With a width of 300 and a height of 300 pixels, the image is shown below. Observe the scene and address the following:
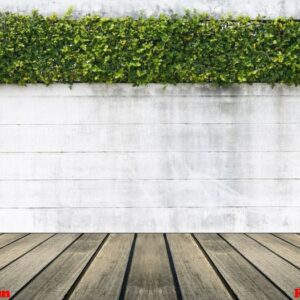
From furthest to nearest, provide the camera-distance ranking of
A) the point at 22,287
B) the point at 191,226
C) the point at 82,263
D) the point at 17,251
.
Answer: the point at 191,226 → the point at 17,251 → the point at 82,263 → the point at 22,287

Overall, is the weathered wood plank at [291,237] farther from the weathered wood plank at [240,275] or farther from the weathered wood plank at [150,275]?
the weathered wood plank at [150,275]

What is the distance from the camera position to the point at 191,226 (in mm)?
4355

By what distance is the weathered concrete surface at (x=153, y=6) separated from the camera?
4.56 m

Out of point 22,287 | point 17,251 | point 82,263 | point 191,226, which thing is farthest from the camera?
point 191,226

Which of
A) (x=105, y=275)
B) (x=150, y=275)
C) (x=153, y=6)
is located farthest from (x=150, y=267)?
(x=153, y=6)

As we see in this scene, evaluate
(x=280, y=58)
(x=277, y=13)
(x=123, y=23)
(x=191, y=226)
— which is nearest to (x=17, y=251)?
(x=191, y=226)

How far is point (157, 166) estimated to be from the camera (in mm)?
4387

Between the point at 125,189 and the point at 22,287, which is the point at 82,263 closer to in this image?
the point at 22,287

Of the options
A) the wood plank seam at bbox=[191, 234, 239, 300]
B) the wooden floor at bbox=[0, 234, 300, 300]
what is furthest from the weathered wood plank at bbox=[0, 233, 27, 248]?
the wood plank seam at bbox=[191, 234, 239, 300]

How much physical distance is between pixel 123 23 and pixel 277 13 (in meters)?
1.78

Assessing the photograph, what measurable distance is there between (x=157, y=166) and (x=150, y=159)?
11 centimetres

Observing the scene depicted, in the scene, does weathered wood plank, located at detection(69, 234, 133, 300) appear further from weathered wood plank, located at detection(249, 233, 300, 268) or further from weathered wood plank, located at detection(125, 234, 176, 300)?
weathered wood plank, located at detection(249, 233, 300, 268)

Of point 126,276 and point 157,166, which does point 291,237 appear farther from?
point 126,276

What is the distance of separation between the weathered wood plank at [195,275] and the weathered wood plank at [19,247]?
127 cm
